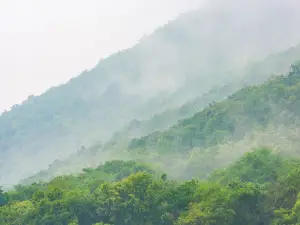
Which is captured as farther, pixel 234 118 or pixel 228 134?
pixel 234 118

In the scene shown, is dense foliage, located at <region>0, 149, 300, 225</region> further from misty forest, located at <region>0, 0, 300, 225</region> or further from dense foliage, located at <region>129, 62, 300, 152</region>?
dense foliage, located at <region>129, 62, 300, 152</region>

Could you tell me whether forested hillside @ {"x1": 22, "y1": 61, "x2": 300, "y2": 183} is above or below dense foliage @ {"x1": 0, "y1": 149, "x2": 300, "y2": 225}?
above

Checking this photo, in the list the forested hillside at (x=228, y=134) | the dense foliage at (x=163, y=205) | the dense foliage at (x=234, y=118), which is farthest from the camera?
the dense foliage at (x=234, y=118)

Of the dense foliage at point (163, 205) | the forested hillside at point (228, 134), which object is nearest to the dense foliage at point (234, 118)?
the forested hillside at point (228, 134)

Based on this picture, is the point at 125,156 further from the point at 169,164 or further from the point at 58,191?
the point at 58,191

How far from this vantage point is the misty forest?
125ft

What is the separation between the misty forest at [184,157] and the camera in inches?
1505

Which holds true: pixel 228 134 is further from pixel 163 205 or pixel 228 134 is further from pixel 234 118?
pixel 163 205

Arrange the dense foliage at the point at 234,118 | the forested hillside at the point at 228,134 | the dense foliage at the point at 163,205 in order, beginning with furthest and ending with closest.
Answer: the dense foliage at the point at 234,118, the forested hillside at the point at 228,134, the dense foliage at the point at 163,205

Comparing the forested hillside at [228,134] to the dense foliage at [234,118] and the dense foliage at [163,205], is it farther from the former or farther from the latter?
the dense foliage at [163,205]

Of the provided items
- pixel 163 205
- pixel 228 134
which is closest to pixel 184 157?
pixel 228 134

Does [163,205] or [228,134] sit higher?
[228,134]

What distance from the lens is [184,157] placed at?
277 feet

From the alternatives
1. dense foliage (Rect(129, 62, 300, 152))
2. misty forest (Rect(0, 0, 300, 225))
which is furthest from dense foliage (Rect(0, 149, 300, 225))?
dense foliage (Rect(129, 62, 300, 152))
